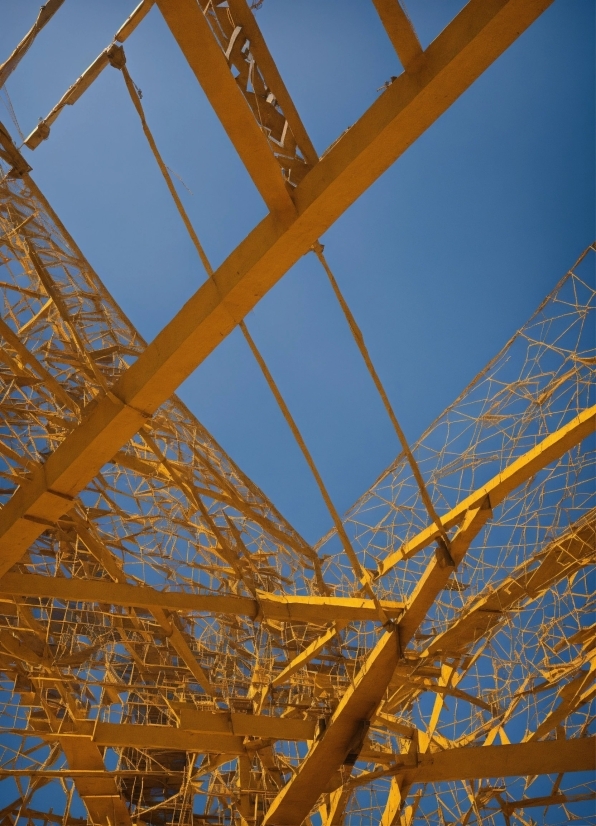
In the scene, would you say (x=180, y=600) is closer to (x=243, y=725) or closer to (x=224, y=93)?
(x=243, y=725)

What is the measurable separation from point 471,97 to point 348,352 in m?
16.1

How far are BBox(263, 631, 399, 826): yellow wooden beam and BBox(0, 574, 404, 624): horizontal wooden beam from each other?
24.3 inches

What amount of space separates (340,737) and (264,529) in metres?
7.78

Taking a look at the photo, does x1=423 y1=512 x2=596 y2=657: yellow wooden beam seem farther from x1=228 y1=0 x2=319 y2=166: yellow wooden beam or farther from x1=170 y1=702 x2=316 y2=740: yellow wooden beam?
x1=228 y1=0 x2=319 y2=166: yellow wooden beam

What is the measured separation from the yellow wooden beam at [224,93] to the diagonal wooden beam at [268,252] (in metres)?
0.35

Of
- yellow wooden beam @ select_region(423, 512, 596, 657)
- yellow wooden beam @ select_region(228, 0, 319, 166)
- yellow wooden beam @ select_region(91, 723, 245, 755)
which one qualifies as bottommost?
yellow wooden beam @ select_region(91, 723, 245, 755)

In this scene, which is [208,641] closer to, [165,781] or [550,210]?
[165,781]

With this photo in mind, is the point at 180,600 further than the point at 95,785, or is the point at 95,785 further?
the point at 95,785

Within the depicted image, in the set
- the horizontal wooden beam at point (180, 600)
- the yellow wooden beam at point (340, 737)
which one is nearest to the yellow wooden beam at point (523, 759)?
the yellow wooden beam at point (340, 737)

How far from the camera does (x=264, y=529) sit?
66.3ft

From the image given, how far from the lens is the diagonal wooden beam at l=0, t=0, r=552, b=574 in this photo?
746 cm

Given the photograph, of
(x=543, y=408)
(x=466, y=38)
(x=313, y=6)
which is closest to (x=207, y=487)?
(x=543, y=408)

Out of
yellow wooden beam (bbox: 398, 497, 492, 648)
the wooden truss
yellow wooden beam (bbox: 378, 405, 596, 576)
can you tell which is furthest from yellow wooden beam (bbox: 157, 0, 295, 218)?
yellow wooden beam (bbox: 398, 497, 492, 648)

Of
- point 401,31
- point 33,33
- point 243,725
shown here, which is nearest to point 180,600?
point 243,725
